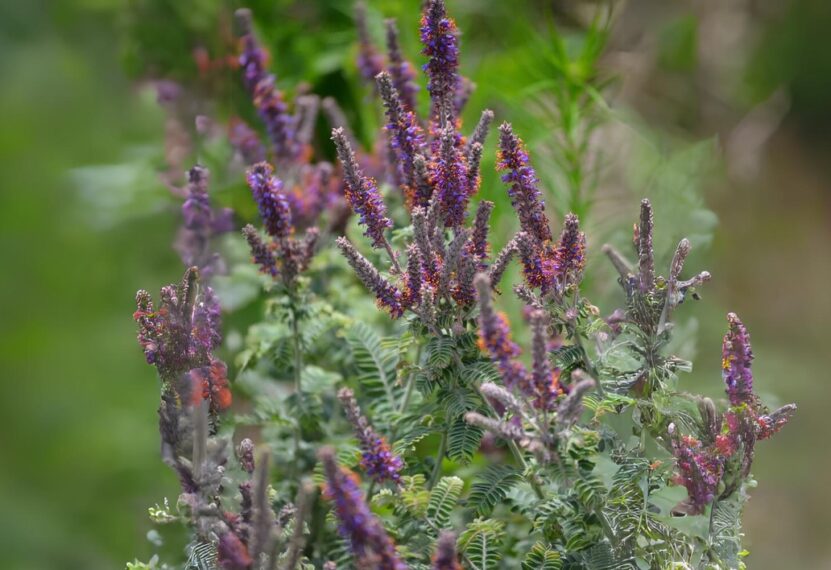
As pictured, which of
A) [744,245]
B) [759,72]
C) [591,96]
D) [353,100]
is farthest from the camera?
[759,72]

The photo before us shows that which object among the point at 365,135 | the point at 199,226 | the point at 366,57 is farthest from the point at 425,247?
the point at 365,135

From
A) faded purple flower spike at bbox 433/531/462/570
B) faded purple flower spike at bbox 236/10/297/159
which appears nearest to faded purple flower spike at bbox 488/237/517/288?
faded purple flower spike at bbox 433/531/462/570

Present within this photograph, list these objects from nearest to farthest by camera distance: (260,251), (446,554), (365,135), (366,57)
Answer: (446,554), (260,251), (366,57), (365,135)

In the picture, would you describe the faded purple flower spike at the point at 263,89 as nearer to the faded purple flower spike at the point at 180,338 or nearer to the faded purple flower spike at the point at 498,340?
the faded purple flower spike at the point at 180,338

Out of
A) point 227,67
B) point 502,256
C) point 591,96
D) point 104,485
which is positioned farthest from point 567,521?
point 227,67

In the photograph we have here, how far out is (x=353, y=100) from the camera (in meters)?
2.46

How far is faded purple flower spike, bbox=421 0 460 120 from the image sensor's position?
978mm

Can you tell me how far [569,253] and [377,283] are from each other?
0.21 m

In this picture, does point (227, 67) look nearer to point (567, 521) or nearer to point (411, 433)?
point (411, 433)

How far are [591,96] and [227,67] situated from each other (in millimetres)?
1063

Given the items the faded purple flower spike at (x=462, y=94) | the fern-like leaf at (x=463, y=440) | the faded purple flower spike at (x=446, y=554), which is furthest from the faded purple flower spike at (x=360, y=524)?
the faded purple flower spike at (x=462, y=94)

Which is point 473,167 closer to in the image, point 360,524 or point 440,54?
point 440,54

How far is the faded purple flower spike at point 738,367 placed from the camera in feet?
2.98

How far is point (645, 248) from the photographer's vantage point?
0.92m
